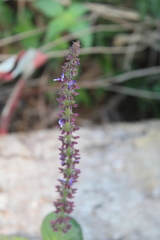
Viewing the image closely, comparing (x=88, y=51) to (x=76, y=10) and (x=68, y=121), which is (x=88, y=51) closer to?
(x=76, y=10)

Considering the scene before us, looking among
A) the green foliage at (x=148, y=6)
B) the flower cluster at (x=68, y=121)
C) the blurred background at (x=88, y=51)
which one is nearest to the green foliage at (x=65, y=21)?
the blurred background at (x=88, y=51)

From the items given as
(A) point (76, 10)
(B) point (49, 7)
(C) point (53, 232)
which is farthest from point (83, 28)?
(C) point (53, 232)

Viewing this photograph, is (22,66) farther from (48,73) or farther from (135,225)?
(135,225)

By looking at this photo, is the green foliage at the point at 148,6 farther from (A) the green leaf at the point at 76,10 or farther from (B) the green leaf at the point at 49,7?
(B) the green leaf at the point at 49,7

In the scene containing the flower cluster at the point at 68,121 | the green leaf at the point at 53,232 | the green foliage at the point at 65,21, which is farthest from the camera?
the green foliage at the point at 65,21

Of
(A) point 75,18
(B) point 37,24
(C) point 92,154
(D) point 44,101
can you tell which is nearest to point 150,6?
(A) point 75,18

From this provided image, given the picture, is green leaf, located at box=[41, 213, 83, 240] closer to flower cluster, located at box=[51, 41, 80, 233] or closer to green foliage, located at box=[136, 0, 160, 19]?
flower cluster, located at box=[51, 41, 80, 233]

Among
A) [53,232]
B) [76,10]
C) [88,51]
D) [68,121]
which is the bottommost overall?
[53,232]

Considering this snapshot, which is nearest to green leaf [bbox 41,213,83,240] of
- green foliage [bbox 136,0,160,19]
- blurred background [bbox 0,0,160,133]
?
blurred background [bbox 0,0,160,133]
